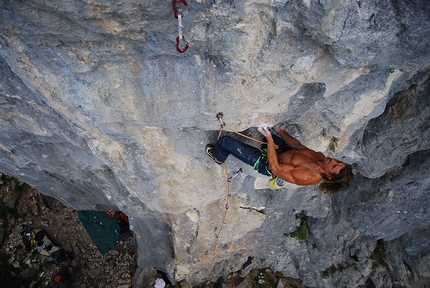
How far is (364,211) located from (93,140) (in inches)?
168

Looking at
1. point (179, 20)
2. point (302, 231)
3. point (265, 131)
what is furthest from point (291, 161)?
point (302, 231)

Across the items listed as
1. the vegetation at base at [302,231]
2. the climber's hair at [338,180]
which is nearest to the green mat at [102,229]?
the vegetation at base at [302,231]

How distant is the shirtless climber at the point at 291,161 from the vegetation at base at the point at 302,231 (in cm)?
306

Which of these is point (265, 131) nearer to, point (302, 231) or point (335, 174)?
point (335, 174)

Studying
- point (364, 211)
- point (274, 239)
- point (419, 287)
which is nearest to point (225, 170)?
point (364, 211)

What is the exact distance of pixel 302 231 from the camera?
663 centimetres

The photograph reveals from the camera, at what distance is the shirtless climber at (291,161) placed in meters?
3.39

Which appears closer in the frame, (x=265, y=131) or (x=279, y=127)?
(x=265, y=131)

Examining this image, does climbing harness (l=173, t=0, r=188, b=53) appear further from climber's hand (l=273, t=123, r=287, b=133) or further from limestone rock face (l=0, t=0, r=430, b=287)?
climber's hand (l=273, t=123, r=287, b=133)

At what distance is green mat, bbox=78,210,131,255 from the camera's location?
8438mm

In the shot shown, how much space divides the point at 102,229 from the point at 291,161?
653 centimetres

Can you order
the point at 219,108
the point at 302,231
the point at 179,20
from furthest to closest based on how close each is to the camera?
the point at 302,231 < the point at 219,108 < the point at 179,20

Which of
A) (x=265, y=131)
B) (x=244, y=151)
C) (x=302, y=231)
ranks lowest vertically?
(x=302, y=231)

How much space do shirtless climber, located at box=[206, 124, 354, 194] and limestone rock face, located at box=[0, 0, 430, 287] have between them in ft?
0.76
